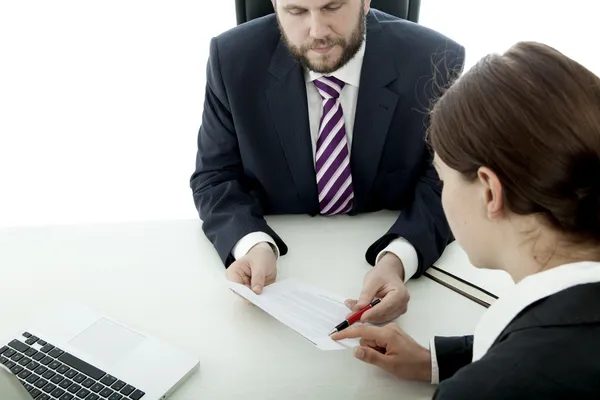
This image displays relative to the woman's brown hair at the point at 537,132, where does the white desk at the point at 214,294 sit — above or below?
below

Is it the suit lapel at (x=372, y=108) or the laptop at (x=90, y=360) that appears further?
the suit lapel at (x=372, y=108)

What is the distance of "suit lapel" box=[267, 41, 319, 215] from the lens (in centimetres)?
147

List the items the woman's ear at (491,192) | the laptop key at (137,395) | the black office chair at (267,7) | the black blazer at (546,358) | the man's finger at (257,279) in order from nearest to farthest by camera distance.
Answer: the black blazer at (546,358), the woman's ear at (491,192), the laptop key at (137,395), the man's finger at (257,279), the black office chair at (267,7)

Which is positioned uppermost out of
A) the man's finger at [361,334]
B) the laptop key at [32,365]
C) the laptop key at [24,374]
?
the man's finger at [361,334]

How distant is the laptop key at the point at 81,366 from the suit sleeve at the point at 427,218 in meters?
0.61

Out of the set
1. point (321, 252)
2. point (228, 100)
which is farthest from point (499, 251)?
point (228, 100)

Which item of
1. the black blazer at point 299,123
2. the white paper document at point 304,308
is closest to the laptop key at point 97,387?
the white paper document at point 304,308

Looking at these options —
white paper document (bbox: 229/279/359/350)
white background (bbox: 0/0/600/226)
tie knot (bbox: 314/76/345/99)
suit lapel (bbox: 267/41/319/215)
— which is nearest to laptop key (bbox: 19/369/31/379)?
white paper document (bbox: 229/279/359/350)

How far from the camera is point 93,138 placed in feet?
8.38

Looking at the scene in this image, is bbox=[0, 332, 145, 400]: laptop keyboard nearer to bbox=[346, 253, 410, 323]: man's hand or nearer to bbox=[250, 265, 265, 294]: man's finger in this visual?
bbox=[250, 265, 265, 294]: man's finger

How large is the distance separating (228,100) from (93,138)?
50.2 inches

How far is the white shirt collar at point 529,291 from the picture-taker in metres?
0.73

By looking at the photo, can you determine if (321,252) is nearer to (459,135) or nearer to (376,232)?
(376,232)

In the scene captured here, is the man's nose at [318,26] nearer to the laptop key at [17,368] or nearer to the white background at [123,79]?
the laptop key at [17,368]
